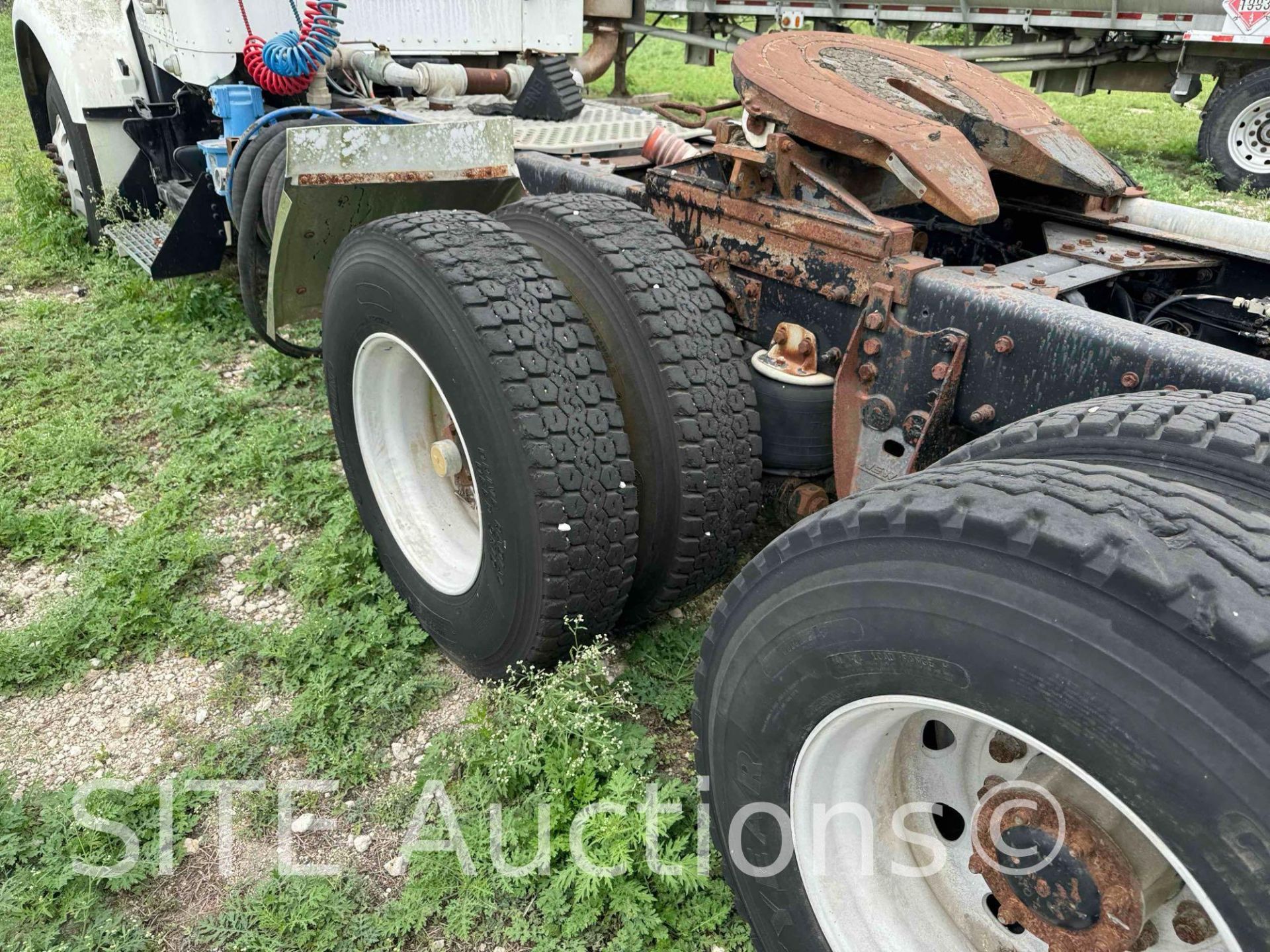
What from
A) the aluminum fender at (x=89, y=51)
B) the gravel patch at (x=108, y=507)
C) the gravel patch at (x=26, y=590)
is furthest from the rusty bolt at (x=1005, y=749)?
the aluminum fender at (x=89, y=51)

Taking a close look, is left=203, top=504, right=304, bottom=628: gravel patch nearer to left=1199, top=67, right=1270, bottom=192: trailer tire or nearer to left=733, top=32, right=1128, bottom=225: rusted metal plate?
left=733, top=32, right=1128, bottom=225: rusted metal plate

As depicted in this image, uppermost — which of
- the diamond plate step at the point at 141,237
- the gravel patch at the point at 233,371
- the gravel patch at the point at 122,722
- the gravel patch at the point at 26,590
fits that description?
the diamond plate step at the point at 141,237

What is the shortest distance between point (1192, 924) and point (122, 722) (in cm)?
267

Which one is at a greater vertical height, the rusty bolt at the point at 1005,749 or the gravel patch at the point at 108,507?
the rusty bolt at the point at 1005,749

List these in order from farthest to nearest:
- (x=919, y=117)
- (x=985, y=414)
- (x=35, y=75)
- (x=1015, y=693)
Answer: (x=35, y=75)
(x=919, y=117)
(x=985, y=414)
(x=1015, y=693)

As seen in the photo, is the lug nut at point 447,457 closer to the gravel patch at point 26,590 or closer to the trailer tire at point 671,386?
the trailer tire at point 671,386

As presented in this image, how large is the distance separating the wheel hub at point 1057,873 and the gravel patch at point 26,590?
118 inches

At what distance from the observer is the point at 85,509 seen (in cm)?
367

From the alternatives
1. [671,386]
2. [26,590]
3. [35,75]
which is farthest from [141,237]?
[671,386]

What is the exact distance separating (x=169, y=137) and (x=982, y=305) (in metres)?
4.92

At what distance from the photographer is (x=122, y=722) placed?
8.92 ft

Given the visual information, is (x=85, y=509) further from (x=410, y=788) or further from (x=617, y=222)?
(x=617, y=222)

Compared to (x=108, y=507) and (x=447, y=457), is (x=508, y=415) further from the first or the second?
(x=108, y=507)

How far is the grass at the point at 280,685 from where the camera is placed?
85.1 inches
